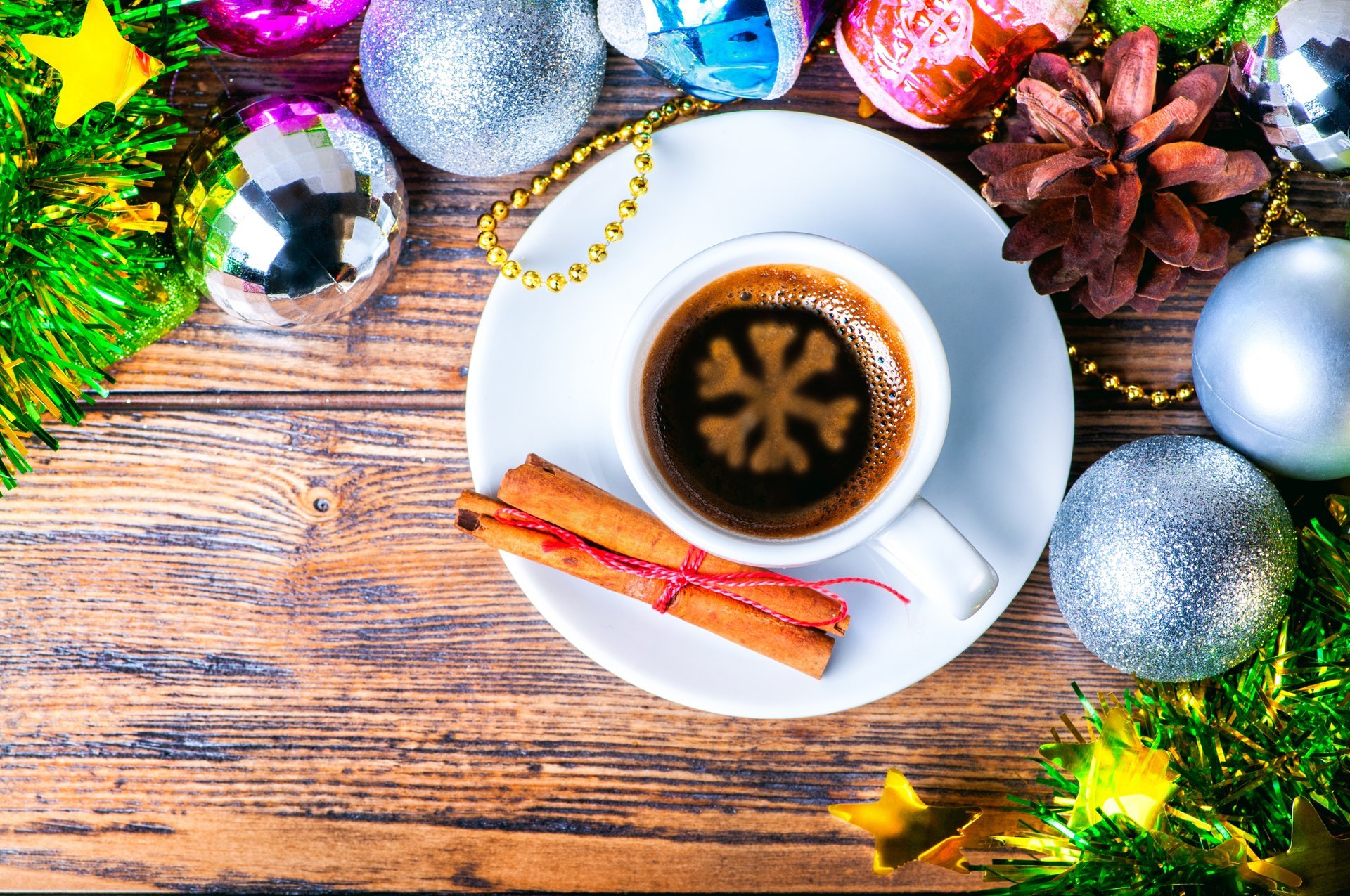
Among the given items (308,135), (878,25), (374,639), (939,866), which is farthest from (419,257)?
(939,866)

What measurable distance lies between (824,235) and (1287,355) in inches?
16.9

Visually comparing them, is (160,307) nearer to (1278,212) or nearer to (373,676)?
(373,676)

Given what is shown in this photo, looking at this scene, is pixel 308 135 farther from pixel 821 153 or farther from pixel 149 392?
pixel 821 153

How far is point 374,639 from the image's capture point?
1.05m

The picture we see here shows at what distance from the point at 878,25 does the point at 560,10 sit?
301 mm

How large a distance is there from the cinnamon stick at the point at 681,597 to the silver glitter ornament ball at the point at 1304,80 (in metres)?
0.64

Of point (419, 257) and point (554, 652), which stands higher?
point (419, 257)

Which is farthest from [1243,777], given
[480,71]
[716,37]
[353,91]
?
[353,91]

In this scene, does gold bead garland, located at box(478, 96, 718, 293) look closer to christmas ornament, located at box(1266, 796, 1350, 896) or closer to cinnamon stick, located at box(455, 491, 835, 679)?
cinnamon stick, located at box(455, 491, 835, 679)

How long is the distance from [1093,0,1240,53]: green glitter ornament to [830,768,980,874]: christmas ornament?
79cm

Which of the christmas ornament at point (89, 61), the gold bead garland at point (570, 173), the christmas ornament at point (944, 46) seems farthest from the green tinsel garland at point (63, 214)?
the christmas ornament at point (944, 46)

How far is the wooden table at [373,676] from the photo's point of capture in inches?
40.8

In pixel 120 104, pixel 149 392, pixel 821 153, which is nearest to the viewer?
pixel 120 104

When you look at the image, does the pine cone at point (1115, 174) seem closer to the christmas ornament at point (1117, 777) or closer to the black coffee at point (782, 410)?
the black coffee at point (782, 410)
